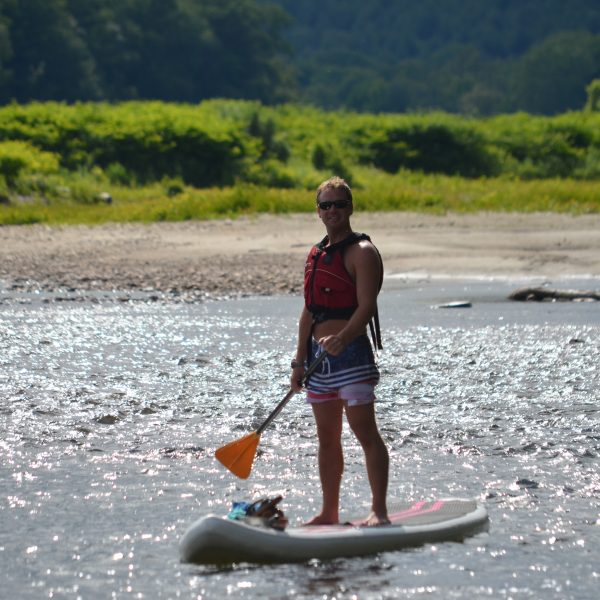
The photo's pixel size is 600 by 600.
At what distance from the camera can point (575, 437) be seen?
8.86 meters

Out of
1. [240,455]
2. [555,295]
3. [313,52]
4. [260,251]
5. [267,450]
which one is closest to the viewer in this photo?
[240,455]

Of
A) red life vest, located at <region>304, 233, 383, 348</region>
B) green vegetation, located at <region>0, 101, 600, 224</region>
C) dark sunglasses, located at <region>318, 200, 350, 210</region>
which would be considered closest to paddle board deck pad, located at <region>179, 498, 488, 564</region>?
red life vest, located at <region>304, 233, 383, 348</region>

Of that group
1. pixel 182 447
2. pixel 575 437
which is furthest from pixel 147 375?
pixel 575 437

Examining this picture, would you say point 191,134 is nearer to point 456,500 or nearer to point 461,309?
point 461,309

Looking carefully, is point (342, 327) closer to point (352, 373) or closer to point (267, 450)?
point (352, 373)

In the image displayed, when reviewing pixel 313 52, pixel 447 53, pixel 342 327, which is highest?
pixel 313 52

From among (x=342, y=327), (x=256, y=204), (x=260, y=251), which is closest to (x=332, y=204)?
(x=342, y=327)

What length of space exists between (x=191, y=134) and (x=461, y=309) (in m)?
21.8

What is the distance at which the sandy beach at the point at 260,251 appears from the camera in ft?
61.2

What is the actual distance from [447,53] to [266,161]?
83805 millimetres

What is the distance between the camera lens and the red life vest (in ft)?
20.9

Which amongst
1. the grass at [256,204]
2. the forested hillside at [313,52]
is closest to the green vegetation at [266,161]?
the grass at [256,204]

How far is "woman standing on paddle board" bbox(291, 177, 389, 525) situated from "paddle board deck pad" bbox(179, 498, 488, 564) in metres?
0.14

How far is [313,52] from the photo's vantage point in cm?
12294
